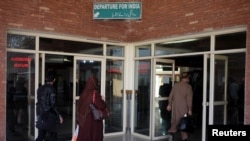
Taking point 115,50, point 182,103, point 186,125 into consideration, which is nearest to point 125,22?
point 115,50

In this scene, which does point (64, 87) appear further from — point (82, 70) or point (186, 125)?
point (186, 125)

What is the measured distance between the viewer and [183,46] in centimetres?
588

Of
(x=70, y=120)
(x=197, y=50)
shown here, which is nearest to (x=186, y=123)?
(x=197, y=50)

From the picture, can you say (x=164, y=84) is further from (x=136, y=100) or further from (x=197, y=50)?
(x=197, y=50)

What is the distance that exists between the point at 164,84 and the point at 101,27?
82.3 inches

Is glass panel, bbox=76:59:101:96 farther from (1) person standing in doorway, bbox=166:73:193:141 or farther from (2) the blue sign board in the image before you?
(1) person standing in doorway, bbox=166:73:193:141

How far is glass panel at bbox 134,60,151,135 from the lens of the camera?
686 centimetres

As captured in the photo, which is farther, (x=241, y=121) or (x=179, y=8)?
(x=179, y=8)

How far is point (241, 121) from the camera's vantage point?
488 centimetres

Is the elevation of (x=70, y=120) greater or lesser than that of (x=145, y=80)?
lesser

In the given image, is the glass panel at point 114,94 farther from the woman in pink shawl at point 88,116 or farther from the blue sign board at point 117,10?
the woman in pink shawl at point 88,116

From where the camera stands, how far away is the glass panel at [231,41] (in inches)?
186

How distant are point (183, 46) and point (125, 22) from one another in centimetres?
178

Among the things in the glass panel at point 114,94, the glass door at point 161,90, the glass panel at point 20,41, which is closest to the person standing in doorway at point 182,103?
the glass door at point 161,90
